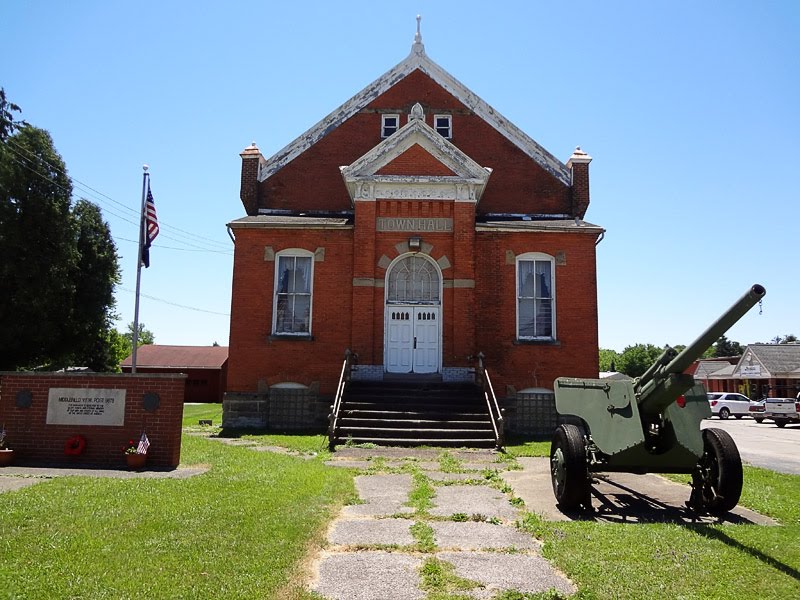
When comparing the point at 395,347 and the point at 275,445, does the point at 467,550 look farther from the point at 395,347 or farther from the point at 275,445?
the point at 395,347

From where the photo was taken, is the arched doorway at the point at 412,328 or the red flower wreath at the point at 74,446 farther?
the arched doorway at the point at 412,328

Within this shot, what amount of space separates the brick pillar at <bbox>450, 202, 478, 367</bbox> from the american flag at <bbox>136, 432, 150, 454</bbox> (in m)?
9.05

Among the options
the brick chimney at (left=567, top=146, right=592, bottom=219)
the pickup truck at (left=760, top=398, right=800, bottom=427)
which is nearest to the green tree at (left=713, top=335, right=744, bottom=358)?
the pickup truck at (left=760, top=398, right=800, bottom=427)

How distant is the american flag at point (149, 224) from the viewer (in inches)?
638

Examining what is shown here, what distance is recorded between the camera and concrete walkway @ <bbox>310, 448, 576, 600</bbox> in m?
4.93

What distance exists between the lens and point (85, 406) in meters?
10.9

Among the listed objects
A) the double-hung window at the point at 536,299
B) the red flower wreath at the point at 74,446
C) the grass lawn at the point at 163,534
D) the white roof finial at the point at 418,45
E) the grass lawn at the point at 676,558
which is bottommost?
the grass lawn at the point at 676,558

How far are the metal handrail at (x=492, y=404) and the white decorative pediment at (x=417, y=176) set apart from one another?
188 inches

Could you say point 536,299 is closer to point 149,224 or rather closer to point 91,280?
point 149,224

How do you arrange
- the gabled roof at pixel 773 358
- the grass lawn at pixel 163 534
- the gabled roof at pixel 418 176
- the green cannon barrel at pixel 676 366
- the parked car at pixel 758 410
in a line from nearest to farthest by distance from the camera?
the grass lawn at pixel 163 534, the green cannon barrel at pixel 676 366, the gabled roof at pixel 418 176, the parked car at pixel 758 410, the gabled roof at pixel 773 358

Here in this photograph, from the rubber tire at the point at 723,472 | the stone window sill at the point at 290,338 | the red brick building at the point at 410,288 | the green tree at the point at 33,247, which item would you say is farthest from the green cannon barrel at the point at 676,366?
the green tree at the point at 33,247

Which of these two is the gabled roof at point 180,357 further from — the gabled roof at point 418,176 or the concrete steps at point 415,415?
the concrete steps at point 415,415

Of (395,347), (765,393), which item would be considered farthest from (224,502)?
(765,393)

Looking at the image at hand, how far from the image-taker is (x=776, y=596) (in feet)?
15.4
